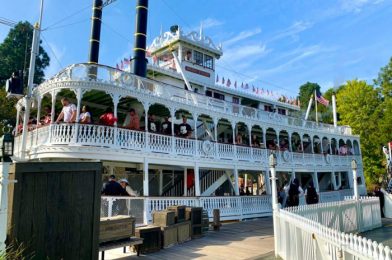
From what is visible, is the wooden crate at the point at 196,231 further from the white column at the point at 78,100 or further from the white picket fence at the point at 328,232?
the white column at the point at 78,100

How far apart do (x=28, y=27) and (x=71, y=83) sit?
1130 inches

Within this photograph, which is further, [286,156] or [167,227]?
[286,156]

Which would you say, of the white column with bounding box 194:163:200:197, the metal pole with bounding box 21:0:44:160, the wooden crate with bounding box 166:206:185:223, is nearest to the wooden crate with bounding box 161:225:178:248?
the wooden crate with bounding box 166:206:185:223

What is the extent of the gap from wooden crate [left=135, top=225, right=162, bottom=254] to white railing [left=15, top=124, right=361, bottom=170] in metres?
4.76

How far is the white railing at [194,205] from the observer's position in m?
10.5

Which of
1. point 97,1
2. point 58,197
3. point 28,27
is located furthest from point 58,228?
point 28,27

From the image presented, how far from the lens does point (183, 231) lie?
985 centimetres

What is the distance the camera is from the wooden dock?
7902mm

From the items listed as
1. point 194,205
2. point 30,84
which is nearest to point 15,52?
point 30,84

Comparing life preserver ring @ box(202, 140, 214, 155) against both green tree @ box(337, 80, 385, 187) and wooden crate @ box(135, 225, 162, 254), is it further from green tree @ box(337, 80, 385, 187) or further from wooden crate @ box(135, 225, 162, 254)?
green tree @ box(337, 80, 385, 187)

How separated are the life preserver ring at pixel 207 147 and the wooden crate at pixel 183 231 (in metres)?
5.99

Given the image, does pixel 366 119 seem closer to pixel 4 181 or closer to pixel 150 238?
pixel 150 238

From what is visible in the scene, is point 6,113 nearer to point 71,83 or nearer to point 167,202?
point 71,83

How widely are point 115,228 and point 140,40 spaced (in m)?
13.3
